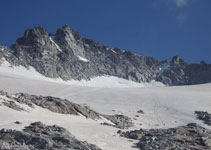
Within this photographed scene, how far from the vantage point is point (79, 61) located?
163125 millimetres

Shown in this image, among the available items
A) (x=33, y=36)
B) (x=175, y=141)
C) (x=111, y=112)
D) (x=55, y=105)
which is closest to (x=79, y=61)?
(x=33, y=36)

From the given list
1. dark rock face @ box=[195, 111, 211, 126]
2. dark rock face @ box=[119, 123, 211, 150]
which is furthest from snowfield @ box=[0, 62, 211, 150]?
dark rock face @ box=[119, 123, 211, 150]

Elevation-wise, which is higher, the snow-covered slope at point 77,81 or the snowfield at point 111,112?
the snow-covered slope at point 77,81

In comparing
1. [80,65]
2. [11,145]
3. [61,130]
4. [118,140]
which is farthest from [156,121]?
[80,65]

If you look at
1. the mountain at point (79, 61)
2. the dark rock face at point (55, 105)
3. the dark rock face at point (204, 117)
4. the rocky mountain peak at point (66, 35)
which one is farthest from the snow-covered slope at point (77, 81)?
the dark rock face at point (55, 105)

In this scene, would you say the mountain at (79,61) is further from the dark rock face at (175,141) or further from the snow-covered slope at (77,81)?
the dark rock face at (175,141)

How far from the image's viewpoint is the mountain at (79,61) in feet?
452

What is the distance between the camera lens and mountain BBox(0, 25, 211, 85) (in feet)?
452

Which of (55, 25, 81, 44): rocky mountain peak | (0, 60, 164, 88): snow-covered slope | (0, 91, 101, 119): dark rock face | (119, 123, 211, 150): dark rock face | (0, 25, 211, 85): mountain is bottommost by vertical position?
(119, 123, 211, 150): dark rock face

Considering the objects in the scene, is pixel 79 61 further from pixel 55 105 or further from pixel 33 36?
pixel 55 105

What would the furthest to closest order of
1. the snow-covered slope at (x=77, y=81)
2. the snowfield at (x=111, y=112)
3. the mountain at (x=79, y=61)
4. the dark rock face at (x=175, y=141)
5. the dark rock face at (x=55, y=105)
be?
the mountain at (x=79, y=61), the snow-covered slope at (x=77, y=81), the dark rock face at (x=55, y=105), the snowfield at (x=111, y=112), the dark rock face at (x=175, y=141)

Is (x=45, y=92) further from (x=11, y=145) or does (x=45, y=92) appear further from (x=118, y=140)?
(x=11, y=145)

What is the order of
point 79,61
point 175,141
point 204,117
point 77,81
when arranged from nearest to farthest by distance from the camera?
point 175,141 < point 204,117 < point 77,81 < point 79,61

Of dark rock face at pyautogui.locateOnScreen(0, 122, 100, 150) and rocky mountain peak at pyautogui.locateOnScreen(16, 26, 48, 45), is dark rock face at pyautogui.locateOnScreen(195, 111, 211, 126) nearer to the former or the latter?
dark rock face at pyautogui.locateOnScreen(0, 122, 100, 150)
